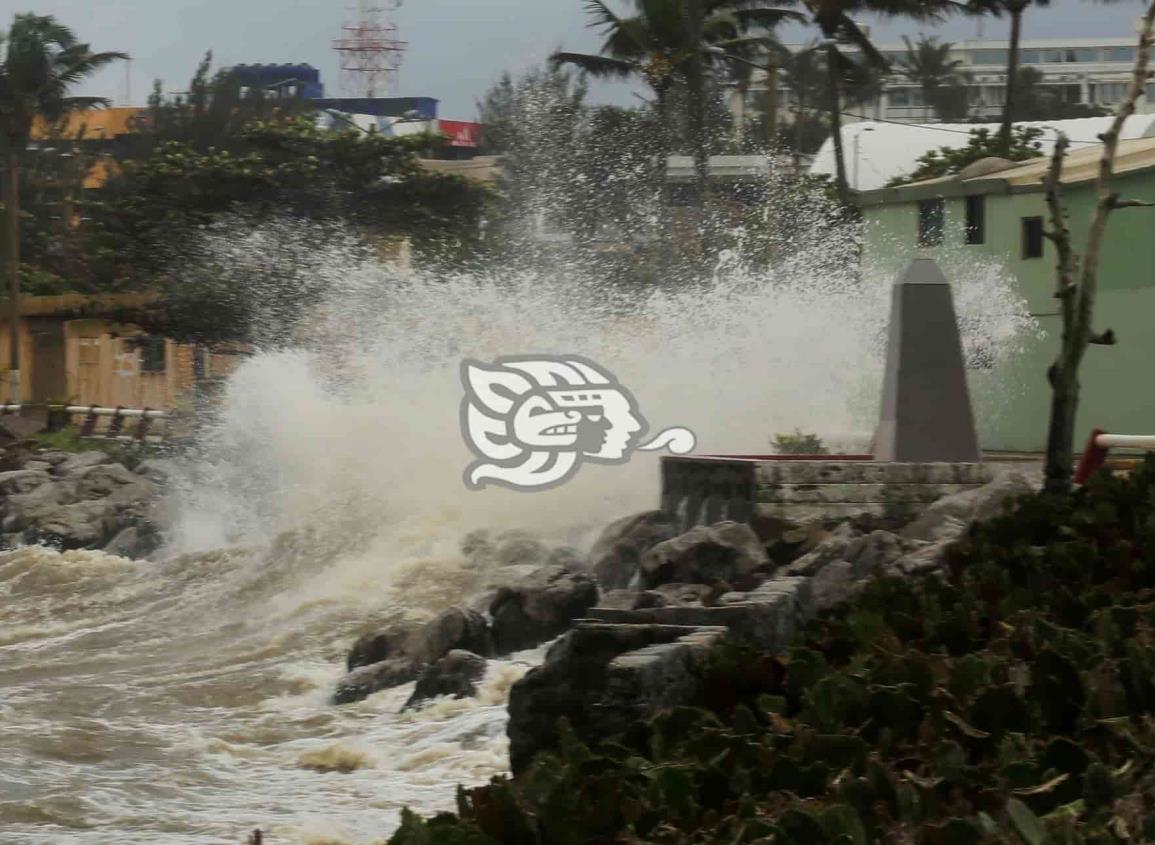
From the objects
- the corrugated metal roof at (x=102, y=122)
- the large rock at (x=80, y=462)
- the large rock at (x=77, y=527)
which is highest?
the corrugated metal roof at (x=102, y=122)

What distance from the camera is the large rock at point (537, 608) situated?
14961mm

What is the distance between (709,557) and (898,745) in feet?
28.0

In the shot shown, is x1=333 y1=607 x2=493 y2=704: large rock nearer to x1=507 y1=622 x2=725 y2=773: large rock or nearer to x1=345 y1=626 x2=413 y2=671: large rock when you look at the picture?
x1=345 y1=626 x2=413 y2=671: large rock

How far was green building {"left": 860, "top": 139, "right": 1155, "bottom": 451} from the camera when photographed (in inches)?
961

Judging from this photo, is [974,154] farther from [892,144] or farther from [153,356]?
[153,356]

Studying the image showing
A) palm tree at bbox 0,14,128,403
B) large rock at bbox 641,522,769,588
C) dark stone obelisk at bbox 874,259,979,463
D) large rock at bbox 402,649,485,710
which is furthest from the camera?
palm tree at bbox 0,14,128,403

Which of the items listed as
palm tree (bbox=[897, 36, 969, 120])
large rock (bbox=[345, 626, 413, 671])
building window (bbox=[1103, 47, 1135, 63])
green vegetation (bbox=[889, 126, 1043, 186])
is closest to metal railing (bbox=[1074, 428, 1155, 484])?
large rock (bbox=[345, 626, 413, 671])

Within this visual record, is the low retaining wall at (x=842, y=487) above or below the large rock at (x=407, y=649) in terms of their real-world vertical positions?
above

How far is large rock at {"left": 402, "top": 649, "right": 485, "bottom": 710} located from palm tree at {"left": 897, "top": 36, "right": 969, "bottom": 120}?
100 metres

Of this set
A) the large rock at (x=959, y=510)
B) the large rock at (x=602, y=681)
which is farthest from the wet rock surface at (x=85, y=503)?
the large rock at (x=602, y=681)

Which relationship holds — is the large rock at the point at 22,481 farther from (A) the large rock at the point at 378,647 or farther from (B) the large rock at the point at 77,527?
(A) the large rock at the point at 378,647

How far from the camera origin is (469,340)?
30.0 meters

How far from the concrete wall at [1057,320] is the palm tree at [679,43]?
14.3 meters

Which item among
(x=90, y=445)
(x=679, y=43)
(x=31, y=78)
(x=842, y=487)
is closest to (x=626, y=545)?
(x=842, y=487)
